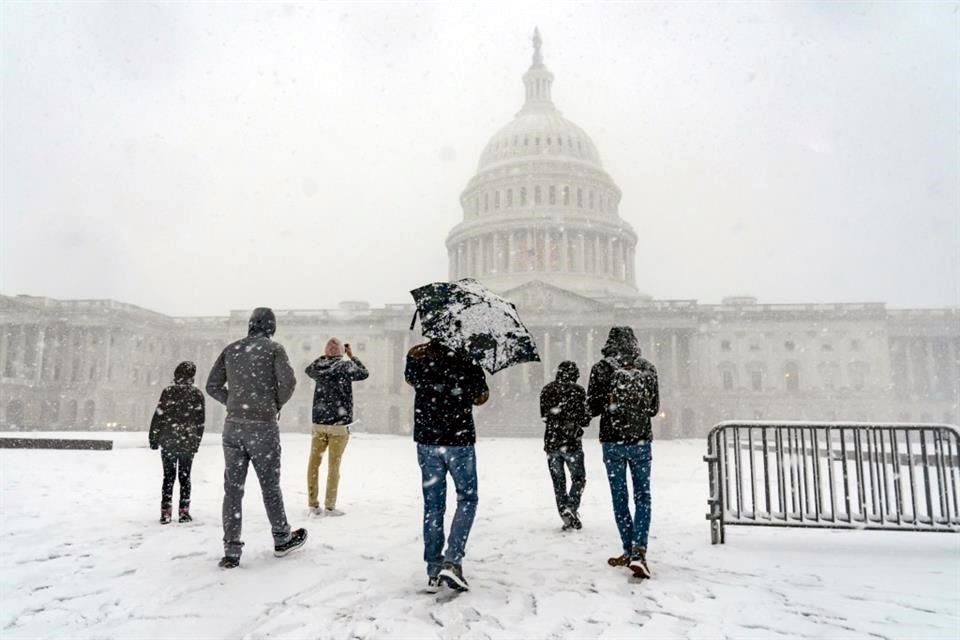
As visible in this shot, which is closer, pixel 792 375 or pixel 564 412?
pixel 564 412

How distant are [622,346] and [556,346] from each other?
162ft

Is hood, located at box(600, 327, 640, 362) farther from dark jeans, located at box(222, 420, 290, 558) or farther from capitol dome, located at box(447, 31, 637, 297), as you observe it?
capitol dome, located at box(447, 31, 637, 297)

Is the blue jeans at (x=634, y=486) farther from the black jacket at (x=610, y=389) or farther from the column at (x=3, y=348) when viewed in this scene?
the column at (x=3, y=348)

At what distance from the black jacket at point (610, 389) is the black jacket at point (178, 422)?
5.20m

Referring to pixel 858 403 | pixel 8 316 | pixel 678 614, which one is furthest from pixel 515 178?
pixel 678 614

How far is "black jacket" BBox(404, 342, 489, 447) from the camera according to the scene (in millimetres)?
5152

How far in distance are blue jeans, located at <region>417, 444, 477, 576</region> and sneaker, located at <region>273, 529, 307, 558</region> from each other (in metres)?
1.67

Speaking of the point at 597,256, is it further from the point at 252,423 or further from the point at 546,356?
the point at 252,423

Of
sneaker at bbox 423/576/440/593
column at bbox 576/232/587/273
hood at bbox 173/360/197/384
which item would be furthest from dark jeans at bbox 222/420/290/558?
column at bbox 576/232/587/273

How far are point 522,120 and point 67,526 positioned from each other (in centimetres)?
7600

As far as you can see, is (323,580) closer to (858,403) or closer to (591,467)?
(591,467)

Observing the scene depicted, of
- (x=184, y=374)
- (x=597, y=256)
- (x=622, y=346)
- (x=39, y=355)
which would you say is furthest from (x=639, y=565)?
(x=39, y=355)

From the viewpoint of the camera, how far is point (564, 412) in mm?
8055

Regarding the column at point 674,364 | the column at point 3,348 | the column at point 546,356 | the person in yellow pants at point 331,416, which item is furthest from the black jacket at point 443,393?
the column at point 3,348
